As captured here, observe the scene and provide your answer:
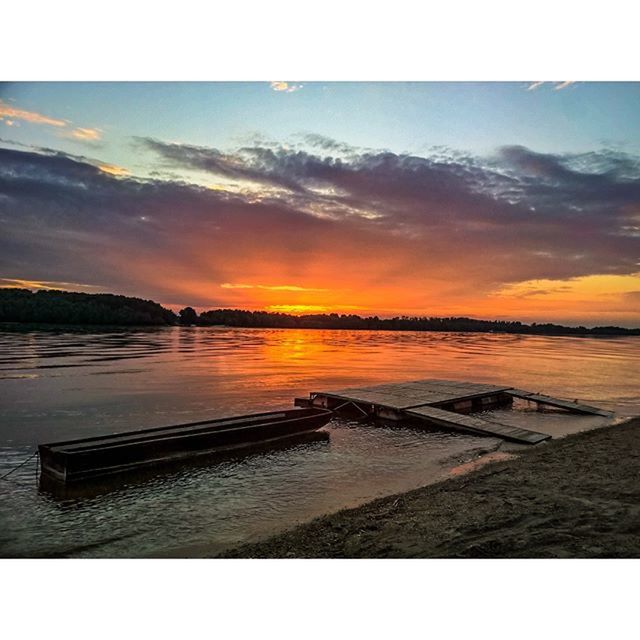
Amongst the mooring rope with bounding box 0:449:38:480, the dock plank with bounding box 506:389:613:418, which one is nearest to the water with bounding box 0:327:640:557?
the mooring rope with bounding box 0:449:38:480

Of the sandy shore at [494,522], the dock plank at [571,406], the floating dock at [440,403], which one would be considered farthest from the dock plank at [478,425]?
the dock plank at [571,406]

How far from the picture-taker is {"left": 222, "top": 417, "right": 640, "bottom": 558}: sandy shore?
4828 millimetres

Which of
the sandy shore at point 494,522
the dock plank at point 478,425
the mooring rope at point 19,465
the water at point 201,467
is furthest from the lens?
the dock plank at point 478,425

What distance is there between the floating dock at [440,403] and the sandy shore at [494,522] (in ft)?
12.7

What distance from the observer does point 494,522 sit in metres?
5.45

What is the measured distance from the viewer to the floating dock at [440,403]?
1188 cm

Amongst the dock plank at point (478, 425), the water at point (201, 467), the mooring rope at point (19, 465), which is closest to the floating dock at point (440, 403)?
the dock plank at point (478, 425)

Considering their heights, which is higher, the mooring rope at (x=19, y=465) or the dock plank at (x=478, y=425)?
the dock plank at (x=478, y=425)

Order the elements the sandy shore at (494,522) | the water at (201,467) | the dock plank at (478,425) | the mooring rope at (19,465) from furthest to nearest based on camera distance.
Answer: the dock plank at (478,425) → the mooring rope at (19,465) → the water at (201,467) → the sandy shore at (494,522)

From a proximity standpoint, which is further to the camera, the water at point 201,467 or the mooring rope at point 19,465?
the mooring rope at point 19,465

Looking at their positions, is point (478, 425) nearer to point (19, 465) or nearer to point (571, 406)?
point (571, 406)

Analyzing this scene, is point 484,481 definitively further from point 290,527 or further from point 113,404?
point 113,404

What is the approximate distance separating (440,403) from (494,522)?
9.05m

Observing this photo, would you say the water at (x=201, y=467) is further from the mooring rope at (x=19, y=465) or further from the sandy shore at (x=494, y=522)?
the sandy shore at (x=494, y=522)
